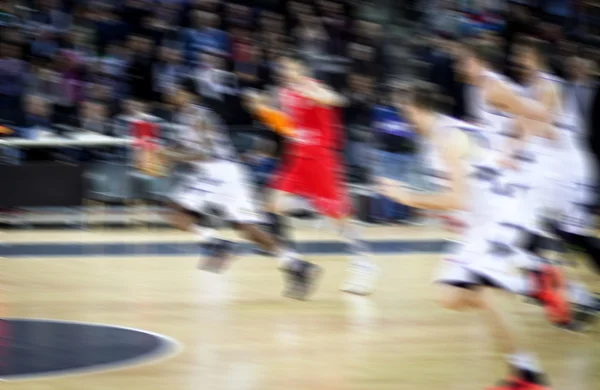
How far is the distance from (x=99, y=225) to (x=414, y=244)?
12.0 ft

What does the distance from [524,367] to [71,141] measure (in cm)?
978

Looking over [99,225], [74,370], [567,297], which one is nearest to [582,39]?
[99,225]

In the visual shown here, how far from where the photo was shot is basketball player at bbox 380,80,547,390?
565 centimetres

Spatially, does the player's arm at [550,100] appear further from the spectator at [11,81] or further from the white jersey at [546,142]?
the spectator at [11,81]

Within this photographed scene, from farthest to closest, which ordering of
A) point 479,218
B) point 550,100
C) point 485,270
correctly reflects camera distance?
point 550,100 → point 479,218 → point 485,270

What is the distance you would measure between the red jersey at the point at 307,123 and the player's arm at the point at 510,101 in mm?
3021

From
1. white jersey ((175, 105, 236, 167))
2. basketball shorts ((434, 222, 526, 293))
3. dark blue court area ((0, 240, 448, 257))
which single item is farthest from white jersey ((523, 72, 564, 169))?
dark blue court area ((0, 240, 448, 257))

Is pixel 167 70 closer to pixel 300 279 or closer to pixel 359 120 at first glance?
pixel 359 120

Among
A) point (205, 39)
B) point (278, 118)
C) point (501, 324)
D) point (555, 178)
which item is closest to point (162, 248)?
point (205, 39)

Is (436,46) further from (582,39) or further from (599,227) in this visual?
(599,227)

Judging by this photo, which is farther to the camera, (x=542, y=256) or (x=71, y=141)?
(x=71, y=141)

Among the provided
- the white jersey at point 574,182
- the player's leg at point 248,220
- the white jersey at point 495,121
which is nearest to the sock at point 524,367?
the white jersey at point 495,121

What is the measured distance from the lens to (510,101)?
6.05 meters

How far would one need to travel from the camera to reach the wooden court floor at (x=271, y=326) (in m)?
6.08
